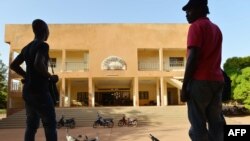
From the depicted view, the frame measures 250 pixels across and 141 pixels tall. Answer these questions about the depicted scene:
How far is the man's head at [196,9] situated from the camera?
302cm

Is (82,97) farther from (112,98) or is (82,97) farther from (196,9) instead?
(196,9)

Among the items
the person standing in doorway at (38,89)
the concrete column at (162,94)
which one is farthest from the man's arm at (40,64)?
the concrete column at (162,94)

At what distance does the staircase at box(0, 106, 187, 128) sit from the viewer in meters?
19.4

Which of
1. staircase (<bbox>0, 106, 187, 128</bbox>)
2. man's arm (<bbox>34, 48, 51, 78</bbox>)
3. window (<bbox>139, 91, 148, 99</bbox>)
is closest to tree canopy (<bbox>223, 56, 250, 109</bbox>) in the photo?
staircase (<bbox>0, 106, 187, 128</bbox>)

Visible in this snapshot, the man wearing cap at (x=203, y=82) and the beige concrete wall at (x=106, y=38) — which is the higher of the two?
the beige concrete wall at (x=106, y=38)

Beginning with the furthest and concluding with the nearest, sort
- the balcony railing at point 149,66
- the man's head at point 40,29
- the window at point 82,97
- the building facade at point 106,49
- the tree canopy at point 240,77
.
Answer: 1. the window at point 82,97
2. the balcony railing at point 149,66
3. the building facade at point 106,49
4. the tree canopy at point 240,77
5. the man's head at point 40,29

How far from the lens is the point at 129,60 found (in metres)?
26.3

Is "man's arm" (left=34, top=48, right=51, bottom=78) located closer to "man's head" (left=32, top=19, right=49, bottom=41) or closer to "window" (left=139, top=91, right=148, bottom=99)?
"man's head" (left=32, top=19, right=49, bottom=41)

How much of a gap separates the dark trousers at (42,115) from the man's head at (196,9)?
1738 mm

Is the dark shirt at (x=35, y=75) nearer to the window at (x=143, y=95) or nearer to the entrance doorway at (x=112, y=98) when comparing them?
the entrance doorway at (x=112, y=98)

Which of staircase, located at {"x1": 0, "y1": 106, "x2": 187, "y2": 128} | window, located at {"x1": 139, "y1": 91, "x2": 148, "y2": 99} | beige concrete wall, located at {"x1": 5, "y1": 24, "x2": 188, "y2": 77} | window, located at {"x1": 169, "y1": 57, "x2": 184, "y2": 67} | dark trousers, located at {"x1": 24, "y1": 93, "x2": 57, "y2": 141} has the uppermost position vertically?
beige concrete wall, located at {"x1": 5, "y1": 24, "x2": 188, "y2": 77}

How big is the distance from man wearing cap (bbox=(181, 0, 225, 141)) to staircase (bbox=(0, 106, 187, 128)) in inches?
634

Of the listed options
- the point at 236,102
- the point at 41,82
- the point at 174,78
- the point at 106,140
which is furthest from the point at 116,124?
the point at 41,82

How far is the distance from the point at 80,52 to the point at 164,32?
780 cm
